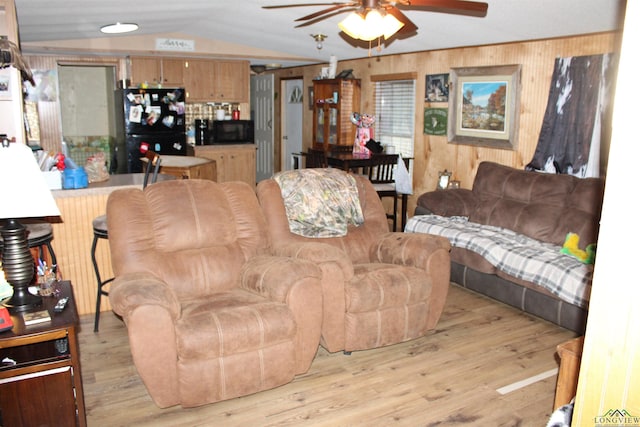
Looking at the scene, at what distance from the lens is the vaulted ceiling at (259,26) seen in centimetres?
404

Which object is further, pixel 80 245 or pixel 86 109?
pixel 86 109

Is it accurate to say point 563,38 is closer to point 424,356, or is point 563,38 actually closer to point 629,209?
point 424,356

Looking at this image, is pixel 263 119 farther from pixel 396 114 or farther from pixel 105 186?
pixel 105 186

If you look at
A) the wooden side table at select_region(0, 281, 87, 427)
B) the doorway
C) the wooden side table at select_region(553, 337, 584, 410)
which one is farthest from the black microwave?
the wooden side table at select_region(553, 337, 584, 410)

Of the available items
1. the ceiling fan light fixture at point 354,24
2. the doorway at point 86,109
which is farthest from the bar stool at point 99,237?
the doorway at point 86,109

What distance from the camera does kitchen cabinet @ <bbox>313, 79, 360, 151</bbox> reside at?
23.2ft

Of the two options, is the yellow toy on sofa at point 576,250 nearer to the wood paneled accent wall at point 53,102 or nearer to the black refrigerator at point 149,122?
the black refrigerator at point 149,122

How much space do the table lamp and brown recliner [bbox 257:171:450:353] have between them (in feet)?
4.46

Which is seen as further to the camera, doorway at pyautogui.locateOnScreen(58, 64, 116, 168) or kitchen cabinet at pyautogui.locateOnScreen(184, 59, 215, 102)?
doorway at pyautogui.locateOnScreen(58, 64, 116, 168)

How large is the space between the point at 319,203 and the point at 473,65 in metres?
2.77

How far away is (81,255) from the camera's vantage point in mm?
3596

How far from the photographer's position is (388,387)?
9.19 feet

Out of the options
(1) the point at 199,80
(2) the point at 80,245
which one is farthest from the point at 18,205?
(1) the point at 199,80

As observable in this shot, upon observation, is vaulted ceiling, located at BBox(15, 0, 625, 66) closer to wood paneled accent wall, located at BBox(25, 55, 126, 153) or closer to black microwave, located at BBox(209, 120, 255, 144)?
wood paneled accent wall, located at BBox(25, 55, 126, 153)
